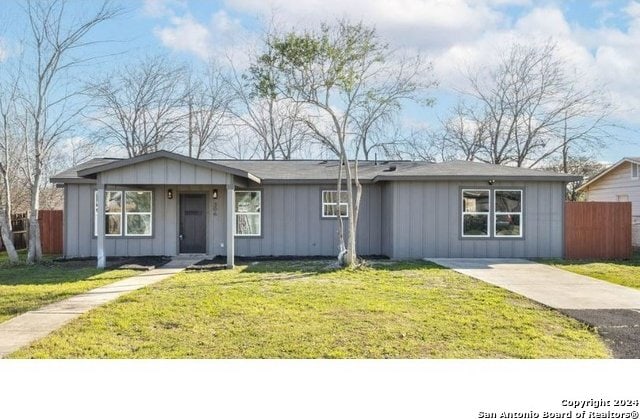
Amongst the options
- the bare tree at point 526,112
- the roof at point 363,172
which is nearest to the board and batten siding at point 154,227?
the roof at point 363,172

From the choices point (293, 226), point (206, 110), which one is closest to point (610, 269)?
point (293, 226)

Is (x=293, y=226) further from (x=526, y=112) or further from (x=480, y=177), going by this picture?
(x=526, y=112)

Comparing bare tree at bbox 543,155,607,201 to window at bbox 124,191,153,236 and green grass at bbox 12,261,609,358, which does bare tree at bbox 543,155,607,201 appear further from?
window at bbox 124,191,153,236

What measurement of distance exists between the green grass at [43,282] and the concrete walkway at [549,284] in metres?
7.03

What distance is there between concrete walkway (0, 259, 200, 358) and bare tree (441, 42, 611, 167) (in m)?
21.1

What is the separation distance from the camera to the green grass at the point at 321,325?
4.39 metres

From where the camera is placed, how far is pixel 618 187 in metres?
19.1

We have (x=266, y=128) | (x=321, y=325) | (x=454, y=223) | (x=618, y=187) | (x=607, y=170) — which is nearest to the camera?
(x=321, y=325)

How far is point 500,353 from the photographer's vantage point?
4.33 metres

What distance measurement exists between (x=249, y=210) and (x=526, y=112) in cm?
1814

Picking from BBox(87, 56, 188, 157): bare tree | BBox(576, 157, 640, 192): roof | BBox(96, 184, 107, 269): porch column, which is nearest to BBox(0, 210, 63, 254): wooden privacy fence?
BBox(96, 184, 107, 269): porch column

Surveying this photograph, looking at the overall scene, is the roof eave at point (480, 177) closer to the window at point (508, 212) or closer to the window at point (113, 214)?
the window at point (508, 212)

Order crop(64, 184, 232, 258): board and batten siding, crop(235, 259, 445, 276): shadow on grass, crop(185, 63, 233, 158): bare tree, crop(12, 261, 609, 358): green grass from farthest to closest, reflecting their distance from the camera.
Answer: crop(185, 63, 233, 158): bare tree → crop(64, 184, 232, 258): board and batten siding → crop(235, 259, 445, 276): shadow on grass → crop(12, 261, 609, 358): green grass

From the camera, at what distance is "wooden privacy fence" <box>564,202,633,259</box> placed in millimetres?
12805
